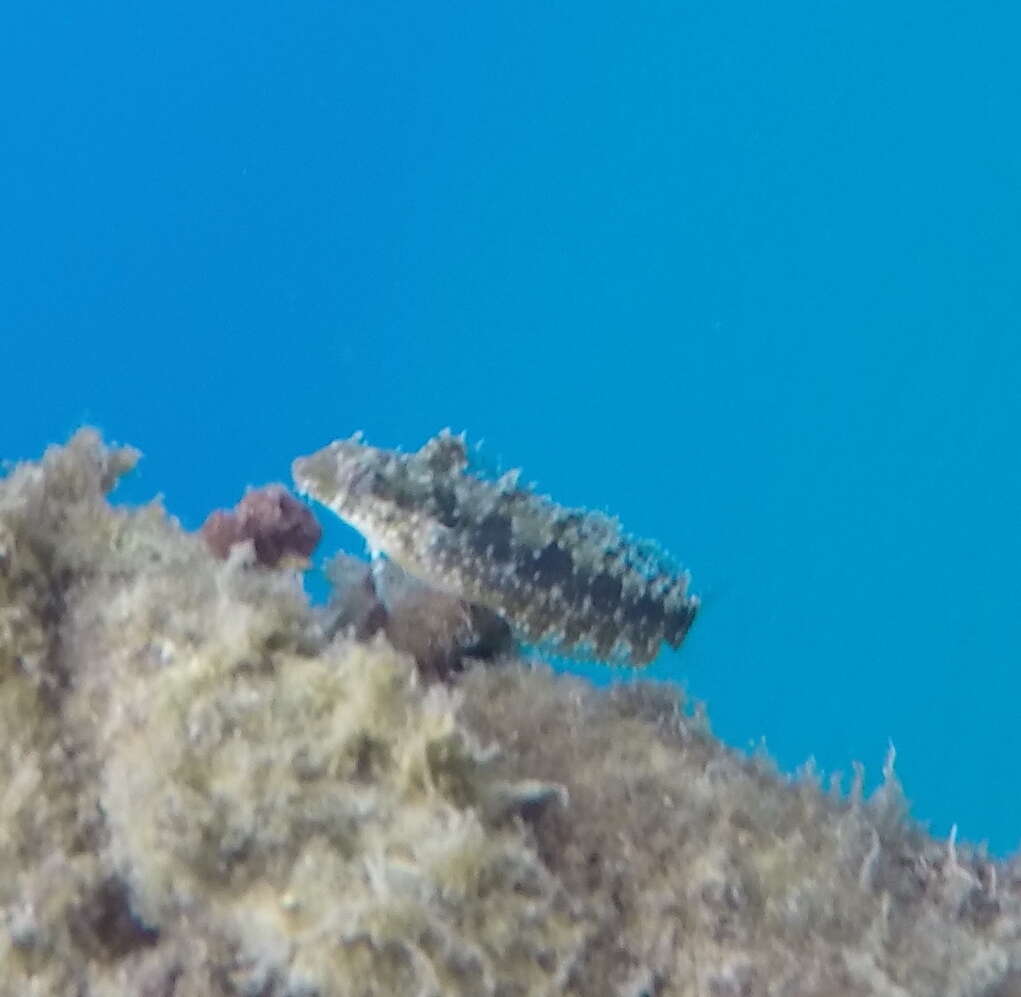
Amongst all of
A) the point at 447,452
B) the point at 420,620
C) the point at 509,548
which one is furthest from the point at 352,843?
the point at 447,452

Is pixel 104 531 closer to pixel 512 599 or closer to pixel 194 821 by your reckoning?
pixel 194 821

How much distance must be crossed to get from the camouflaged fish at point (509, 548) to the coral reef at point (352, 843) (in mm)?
929

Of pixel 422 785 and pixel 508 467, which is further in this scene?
pixel 508 467

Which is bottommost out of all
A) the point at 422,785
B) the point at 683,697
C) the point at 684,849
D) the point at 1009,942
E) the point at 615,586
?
the point at 422,785

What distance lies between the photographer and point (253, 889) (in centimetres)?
238

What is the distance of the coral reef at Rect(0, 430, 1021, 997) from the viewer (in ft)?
7.69

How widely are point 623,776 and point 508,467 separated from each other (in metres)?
1.67

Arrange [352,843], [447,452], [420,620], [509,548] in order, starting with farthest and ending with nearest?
[447,452], [509,548], [420,620], [352,843]

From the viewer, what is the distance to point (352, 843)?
94.6 inches

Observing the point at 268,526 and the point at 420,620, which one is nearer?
the point at 420,620

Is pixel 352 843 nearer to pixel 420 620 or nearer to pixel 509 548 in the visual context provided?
pixel 420 620

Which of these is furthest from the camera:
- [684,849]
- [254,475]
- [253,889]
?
[254,475]

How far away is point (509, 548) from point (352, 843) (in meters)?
1.73

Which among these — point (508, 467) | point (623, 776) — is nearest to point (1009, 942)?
point (623, 776)
